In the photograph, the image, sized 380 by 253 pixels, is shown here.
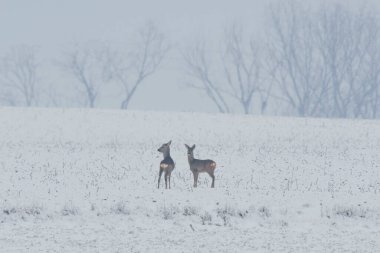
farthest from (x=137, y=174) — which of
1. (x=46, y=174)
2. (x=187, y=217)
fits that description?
(x=187, y=217)

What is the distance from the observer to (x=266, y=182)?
2469 centimetres

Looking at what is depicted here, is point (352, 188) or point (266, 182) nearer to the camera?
point (352, 188)

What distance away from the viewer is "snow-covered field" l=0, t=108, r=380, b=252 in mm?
15547

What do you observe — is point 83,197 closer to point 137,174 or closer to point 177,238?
point 177,238

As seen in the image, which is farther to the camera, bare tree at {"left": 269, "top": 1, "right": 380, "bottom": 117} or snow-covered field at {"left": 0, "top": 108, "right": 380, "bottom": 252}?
bare tree at {"left": 269, "top": 1, "right": 380, "bottom": 117}

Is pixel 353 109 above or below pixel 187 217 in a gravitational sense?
above

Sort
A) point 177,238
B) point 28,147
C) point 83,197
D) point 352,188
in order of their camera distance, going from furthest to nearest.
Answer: point 28,147 < point 352,188 < point 83,197 < point 177,238

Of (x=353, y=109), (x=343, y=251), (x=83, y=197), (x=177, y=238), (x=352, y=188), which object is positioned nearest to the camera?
(x=343, y=251)

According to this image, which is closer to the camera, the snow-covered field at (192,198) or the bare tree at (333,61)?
the snow-covered field at (192,198)

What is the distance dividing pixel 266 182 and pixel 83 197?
7.20 m

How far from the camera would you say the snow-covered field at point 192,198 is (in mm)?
15547

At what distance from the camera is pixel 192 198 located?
1873 centimetres

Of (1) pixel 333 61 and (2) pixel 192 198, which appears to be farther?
(1) pixel 333 61

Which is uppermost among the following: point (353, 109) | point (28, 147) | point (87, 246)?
point (353, 109)
